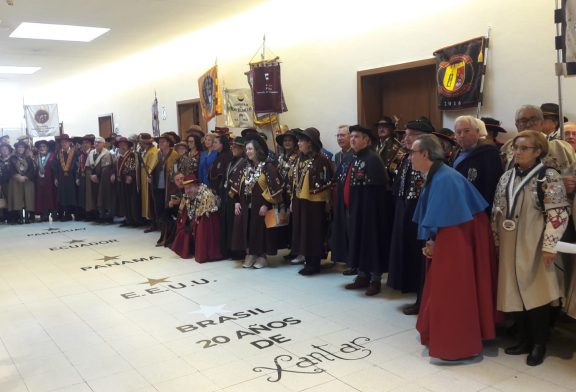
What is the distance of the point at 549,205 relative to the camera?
3146 mm

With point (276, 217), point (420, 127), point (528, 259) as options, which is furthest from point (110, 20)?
point (528, 259)

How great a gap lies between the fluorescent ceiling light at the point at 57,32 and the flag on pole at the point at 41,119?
431 centimetres

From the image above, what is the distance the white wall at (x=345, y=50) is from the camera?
4.90m

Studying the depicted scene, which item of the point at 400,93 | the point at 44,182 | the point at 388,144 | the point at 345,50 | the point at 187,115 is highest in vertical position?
the point at 345,50

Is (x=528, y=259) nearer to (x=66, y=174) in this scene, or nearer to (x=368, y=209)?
(x=368, y=209)

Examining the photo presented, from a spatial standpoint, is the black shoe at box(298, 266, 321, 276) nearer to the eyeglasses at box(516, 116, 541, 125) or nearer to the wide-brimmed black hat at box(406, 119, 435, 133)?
the wide-brimmed black hat at box(406, 119, 435, 133)

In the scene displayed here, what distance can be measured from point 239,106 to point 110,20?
7.95ft

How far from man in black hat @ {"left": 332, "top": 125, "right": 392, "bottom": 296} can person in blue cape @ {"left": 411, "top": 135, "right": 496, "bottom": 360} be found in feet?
4.40

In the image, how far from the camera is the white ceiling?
729 centimetres

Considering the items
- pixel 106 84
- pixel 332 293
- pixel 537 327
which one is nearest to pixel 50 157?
pixel 106 84

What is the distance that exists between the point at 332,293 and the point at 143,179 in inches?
192

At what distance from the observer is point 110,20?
823 centimetres

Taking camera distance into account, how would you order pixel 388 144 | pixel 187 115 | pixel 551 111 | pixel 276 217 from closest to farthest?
pixel 551 111
pixel 388 144
pixel 276 217
pixel 187 115

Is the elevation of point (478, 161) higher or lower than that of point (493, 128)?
lower
